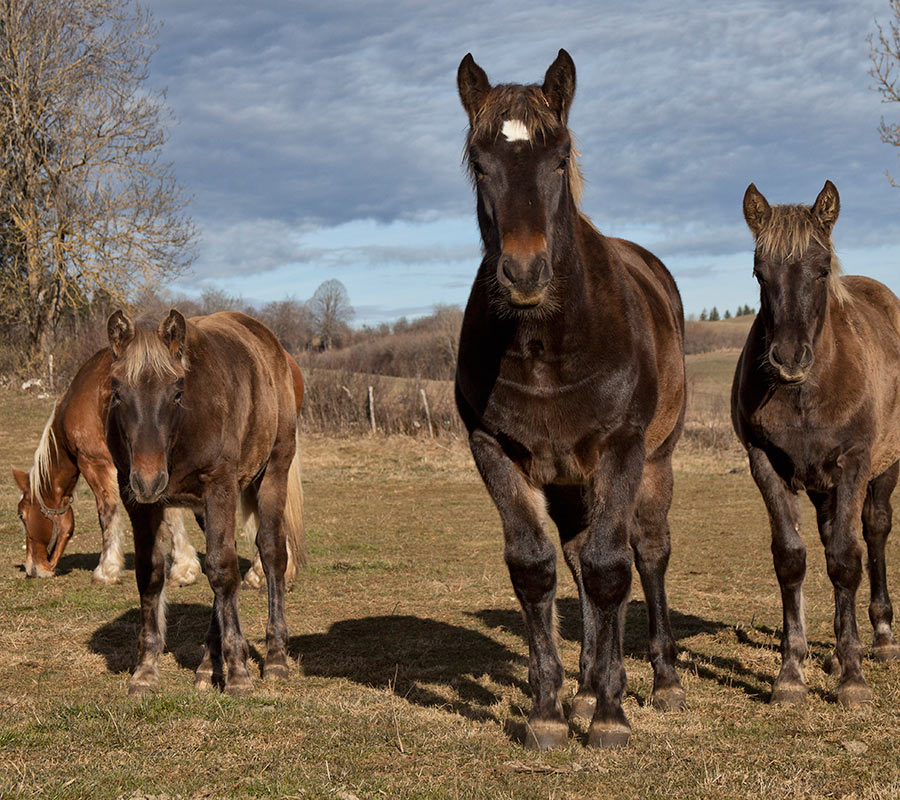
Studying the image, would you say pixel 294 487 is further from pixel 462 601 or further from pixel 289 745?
pixel 289 745

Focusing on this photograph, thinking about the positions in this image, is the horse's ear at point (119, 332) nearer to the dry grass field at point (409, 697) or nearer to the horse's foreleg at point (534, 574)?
the dry grass field at point (409, 697)

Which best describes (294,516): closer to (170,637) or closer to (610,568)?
(170,637)

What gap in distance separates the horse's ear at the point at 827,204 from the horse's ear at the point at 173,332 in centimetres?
385

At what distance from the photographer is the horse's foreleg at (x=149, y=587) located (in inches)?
212

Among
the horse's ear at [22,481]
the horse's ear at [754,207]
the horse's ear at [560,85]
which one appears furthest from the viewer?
the horse's ear at [22,481]

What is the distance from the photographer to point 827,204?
5344 millimetres

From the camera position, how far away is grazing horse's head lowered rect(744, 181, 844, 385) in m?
4.94

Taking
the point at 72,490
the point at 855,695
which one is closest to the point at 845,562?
the point at 855,695

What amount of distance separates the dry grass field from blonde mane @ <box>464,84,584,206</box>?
8.53 feet

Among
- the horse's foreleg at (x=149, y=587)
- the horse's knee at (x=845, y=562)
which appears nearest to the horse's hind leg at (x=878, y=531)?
the horse's knee at (x=845, y=562)

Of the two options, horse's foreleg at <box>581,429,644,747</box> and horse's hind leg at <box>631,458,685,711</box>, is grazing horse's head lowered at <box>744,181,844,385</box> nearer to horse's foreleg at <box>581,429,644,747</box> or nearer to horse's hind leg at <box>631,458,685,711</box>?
horse's hind leg at <box>631,458,685,711</box>

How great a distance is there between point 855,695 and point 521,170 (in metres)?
3.44

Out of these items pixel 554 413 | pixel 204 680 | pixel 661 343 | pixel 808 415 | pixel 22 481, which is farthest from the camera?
pixel 22 481

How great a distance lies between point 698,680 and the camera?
5586 mm
